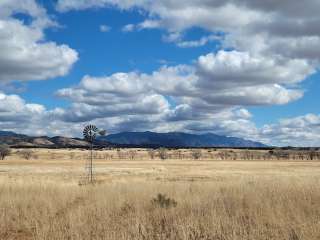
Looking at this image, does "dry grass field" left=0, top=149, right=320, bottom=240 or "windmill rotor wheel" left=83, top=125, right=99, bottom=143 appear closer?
"dry grass field" left=0, top=149, right=320, bottom=240

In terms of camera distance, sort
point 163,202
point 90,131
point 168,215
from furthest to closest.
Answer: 1. point 90,131
2. point 163,202
3. point 168,215

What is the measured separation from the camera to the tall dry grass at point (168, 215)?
9.23 meters

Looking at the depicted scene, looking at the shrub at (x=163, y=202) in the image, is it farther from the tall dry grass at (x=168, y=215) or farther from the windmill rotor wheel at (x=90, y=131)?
the windmill rotor wheel at (x=90, y=131)

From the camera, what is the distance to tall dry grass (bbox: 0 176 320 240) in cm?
923

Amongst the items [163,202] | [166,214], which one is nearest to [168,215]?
[166,214]

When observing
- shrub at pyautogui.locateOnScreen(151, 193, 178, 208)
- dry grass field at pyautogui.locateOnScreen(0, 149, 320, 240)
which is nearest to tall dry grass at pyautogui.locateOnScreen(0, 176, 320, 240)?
dry grass field at pyautogui.locateOnScreen(0, 149, 320, 240)

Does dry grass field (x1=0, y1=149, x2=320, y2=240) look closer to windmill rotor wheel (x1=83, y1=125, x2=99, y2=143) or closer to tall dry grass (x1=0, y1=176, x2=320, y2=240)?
tall dry grass (x1=0, y1=176, x2=320, y2=240)

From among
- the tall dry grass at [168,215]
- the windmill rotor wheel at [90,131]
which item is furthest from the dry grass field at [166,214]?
the windmill rotor wheel at [90,131]

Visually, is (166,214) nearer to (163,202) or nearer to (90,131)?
(163,202)

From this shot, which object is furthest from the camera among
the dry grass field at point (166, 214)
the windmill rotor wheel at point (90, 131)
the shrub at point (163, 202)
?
the windmill rotor wheel at point (90, 131)

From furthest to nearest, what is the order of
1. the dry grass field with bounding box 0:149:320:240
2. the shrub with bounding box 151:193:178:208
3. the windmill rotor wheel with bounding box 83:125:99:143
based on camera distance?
1. the windmill rotor wheel with bounding box 83:125:99:143
2. the shrub with bounding box 151:193:178:208
3. the dry grass field with bounding box 0:149:320:240

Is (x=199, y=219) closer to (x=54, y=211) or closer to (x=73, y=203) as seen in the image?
(x=54, y=211)

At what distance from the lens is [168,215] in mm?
11438

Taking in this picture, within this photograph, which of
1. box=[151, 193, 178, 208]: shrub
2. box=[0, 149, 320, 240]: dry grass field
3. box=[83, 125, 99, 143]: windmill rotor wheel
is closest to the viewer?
box=[0, 149, 320, 240]: dry grass field
